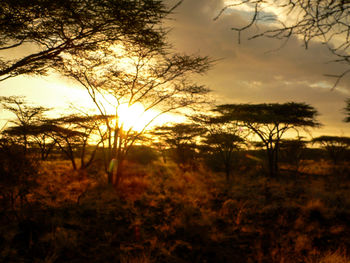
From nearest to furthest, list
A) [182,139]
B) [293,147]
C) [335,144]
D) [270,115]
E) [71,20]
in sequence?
1. [71,20]
2. [270,115]
3. [182,139]
4. [293,147]
5. [335,144]

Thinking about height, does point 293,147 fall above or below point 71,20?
below

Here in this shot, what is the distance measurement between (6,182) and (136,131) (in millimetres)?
7214

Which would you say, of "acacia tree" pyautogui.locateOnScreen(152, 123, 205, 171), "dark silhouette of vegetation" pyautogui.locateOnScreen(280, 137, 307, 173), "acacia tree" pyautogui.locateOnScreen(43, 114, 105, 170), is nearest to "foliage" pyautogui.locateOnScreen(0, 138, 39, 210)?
"acacia tree" pyautogui.locateOnScreen(43, 114, 105, 170)

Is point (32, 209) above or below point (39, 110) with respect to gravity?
below

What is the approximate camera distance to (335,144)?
28922 millimetres

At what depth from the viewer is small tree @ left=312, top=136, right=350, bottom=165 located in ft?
86.7

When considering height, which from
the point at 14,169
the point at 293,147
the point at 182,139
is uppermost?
the point at 182,139

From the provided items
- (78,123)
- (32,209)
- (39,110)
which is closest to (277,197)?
(32,209)

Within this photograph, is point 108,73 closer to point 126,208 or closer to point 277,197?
point 126,208

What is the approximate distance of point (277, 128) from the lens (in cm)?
1709

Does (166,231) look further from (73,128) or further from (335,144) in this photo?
(335,144)

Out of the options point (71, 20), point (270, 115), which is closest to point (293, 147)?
point (270, 115)

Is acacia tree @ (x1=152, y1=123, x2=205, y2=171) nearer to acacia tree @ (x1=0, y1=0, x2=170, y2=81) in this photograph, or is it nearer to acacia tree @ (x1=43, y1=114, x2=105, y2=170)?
acacia tree @ (x1=43, y1=114, x2=105, y2=170)

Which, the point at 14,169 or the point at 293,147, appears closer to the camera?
the point at 14,169
